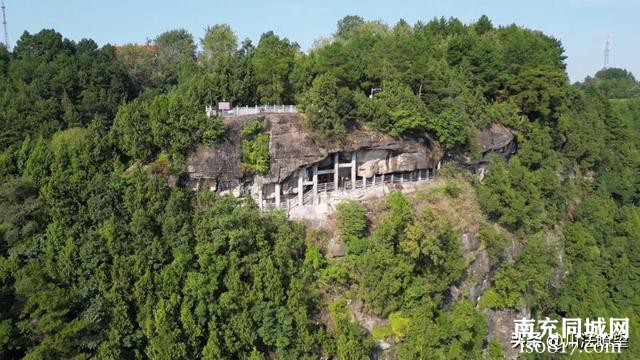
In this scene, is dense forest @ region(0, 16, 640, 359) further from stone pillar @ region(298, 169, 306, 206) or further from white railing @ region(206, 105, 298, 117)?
stone pillar @ region(298, 169, 306, 206)

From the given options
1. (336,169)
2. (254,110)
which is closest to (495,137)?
(336,169)

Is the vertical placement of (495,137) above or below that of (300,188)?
above

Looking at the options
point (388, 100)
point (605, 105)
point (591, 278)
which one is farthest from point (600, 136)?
point (388, 100)

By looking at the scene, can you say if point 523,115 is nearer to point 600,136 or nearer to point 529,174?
point 529,174

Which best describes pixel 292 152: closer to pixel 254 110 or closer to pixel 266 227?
pixel 254 110

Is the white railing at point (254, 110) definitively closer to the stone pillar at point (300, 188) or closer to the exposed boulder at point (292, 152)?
the exposed boulder at point (292, 152)

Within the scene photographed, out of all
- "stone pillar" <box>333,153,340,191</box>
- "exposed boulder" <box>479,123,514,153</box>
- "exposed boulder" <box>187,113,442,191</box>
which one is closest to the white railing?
"exposed boulder" <box>187,113,442,191</box>

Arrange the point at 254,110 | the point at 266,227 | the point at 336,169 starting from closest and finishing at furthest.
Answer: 1. the point at 266,227
2. the point at 254,110
3. the point at 336,169
